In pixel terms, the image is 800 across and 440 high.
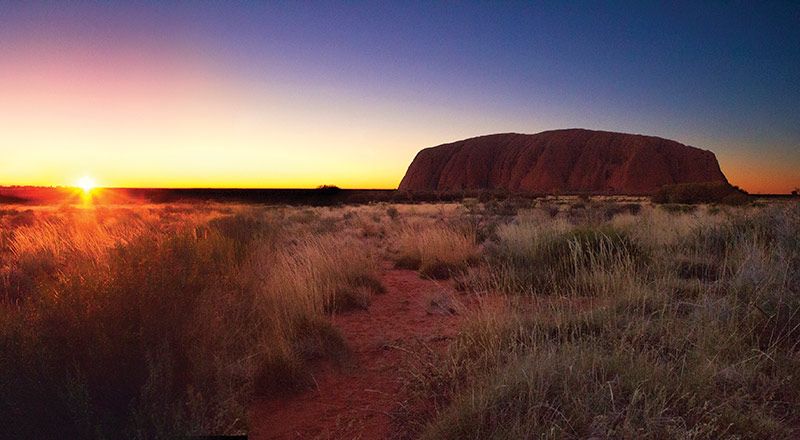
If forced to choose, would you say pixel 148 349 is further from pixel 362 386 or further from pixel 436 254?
pixel 436 254

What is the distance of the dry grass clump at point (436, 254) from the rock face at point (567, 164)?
60.8 meters

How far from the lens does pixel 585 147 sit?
276 ft

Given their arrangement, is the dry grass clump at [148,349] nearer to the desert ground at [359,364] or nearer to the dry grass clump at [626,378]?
the desert ground at [359,364]

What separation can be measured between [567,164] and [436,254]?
78439 mm

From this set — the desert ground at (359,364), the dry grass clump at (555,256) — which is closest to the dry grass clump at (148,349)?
the desert ground at (359,364)

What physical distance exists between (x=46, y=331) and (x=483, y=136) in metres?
101

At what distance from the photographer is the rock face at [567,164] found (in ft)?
251

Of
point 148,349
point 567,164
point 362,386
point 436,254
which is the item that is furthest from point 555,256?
point 567,164

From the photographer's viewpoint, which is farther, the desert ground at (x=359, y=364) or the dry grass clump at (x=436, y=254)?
the dry grass clump at (x=436, y=254)

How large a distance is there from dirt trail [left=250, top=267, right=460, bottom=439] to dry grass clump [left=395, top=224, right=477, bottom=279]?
2.69 meters

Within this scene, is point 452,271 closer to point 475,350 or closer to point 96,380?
point 475,350

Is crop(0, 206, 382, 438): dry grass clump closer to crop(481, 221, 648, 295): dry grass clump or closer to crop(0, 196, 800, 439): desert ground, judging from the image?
crop(0, 196, 800, 439): desert ground

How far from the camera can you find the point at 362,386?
417 centimetres

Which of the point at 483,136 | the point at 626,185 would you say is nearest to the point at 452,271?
the point at 626,185
